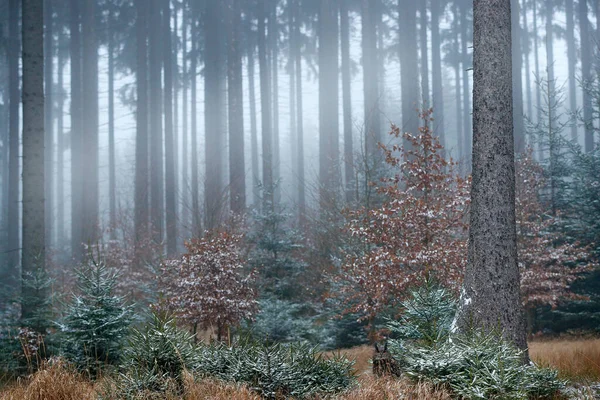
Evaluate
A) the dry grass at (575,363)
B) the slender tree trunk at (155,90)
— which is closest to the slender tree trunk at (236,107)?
the slender tree trunk at (155,90)

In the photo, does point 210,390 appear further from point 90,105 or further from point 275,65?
point 275,65

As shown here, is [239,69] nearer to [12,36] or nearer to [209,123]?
[209,123]

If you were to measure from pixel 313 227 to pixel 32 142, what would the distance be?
874 cm

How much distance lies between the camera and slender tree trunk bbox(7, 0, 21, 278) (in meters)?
26.4

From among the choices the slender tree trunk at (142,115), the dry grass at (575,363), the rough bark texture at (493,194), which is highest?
the slender tree trunk at (142,115)

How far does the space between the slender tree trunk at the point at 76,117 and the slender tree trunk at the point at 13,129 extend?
2749 mm

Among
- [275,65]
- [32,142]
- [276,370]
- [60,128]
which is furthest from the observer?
[60,128]

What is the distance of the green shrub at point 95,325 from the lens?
7.76 meters

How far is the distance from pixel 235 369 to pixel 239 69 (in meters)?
23.6

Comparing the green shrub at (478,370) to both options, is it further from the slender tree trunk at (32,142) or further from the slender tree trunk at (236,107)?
the slender tree trunk at (236,107)

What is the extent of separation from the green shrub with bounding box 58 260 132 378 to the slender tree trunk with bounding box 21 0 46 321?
4436 millimetres

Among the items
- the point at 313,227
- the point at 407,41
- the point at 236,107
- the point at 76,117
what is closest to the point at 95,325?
the point at 313,227

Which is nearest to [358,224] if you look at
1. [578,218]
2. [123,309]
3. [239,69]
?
[123,309]

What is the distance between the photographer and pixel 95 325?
25.7 feet
